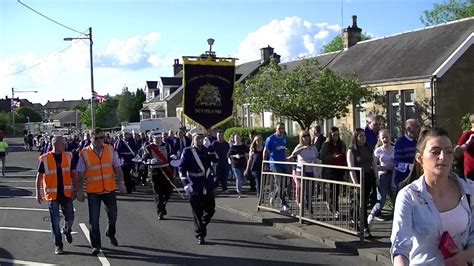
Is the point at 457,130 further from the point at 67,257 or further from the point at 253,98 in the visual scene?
the point at 67,257

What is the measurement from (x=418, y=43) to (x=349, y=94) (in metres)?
6.36

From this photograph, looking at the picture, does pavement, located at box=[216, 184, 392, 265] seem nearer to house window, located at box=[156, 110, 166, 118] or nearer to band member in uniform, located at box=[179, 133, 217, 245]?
band member in uniform, located at box=[179, 133, 217, 245]

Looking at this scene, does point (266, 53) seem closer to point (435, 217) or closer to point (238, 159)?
Answer: point (238, 159)

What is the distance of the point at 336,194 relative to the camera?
30.9 ft

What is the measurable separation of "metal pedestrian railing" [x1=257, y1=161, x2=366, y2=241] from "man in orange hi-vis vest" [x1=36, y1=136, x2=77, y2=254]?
411 cm

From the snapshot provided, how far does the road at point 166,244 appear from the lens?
26.7ft

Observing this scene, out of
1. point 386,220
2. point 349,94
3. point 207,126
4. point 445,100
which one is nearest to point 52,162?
point 386,220

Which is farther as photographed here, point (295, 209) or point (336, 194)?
point (295, 209)

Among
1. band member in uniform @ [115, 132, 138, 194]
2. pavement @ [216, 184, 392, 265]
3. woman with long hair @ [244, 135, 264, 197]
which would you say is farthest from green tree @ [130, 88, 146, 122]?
pavement @ [216, 184, 392, 265]

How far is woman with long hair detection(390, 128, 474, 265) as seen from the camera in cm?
334

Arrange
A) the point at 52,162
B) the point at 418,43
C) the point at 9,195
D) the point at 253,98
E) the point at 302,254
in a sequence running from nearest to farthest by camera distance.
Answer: the point at 302,254, the point at 52,162, the point at 9,195, the point at 253,98, the point at 418,43

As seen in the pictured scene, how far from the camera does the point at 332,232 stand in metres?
9.55

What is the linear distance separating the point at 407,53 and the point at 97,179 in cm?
2311

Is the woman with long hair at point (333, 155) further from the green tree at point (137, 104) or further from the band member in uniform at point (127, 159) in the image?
the green tree at point (137, 104)
